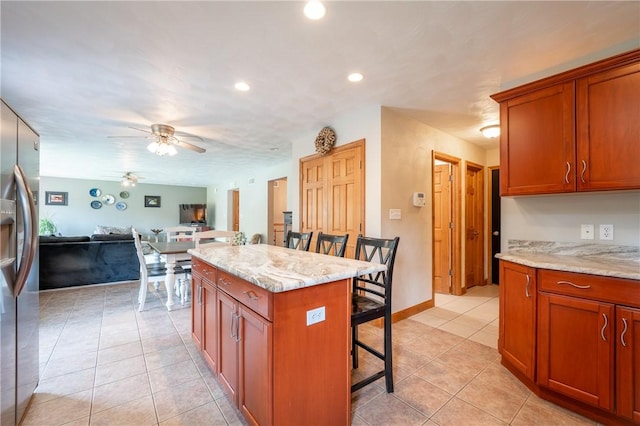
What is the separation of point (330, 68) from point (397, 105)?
1.04m

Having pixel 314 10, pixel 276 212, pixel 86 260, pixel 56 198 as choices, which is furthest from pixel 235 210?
pixel 314 10

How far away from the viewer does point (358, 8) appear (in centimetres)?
162

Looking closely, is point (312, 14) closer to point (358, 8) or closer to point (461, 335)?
point (358, 8)

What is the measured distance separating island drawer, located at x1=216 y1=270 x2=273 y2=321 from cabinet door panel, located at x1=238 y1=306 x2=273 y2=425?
0.04 m

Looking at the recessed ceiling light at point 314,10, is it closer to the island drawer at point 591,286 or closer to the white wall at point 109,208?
the island drawer at point 591,286

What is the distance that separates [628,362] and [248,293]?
6.84 ft

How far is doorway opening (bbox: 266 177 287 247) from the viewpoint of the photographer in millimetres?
7074

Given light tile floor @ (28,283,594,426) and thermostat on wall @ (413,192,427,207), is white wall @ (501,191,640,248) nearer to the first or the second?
thermostat on wall @ (413,192,427,207)

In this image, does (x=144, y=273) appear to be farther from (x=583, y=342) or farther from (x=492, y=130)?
(x=492, y=130)

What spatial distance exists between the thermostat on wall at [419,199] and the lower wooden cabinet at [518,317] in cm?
129

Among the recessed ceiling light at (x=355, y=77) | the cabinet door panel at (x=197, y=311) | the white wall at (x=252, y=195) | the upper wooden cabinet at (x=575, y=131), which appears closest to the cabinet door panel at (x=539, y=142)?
the upper wooden cabinet at (x=575, y=131)

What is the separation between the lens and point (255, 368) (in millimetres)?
1351

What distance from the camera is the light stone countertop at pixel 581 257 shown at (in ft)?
5.15

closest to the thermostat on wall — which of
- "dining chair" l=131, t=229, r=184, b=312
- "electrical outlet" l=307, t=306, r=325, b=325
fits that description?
"electrical outlet" l=307, t=306, r=325, b=325
